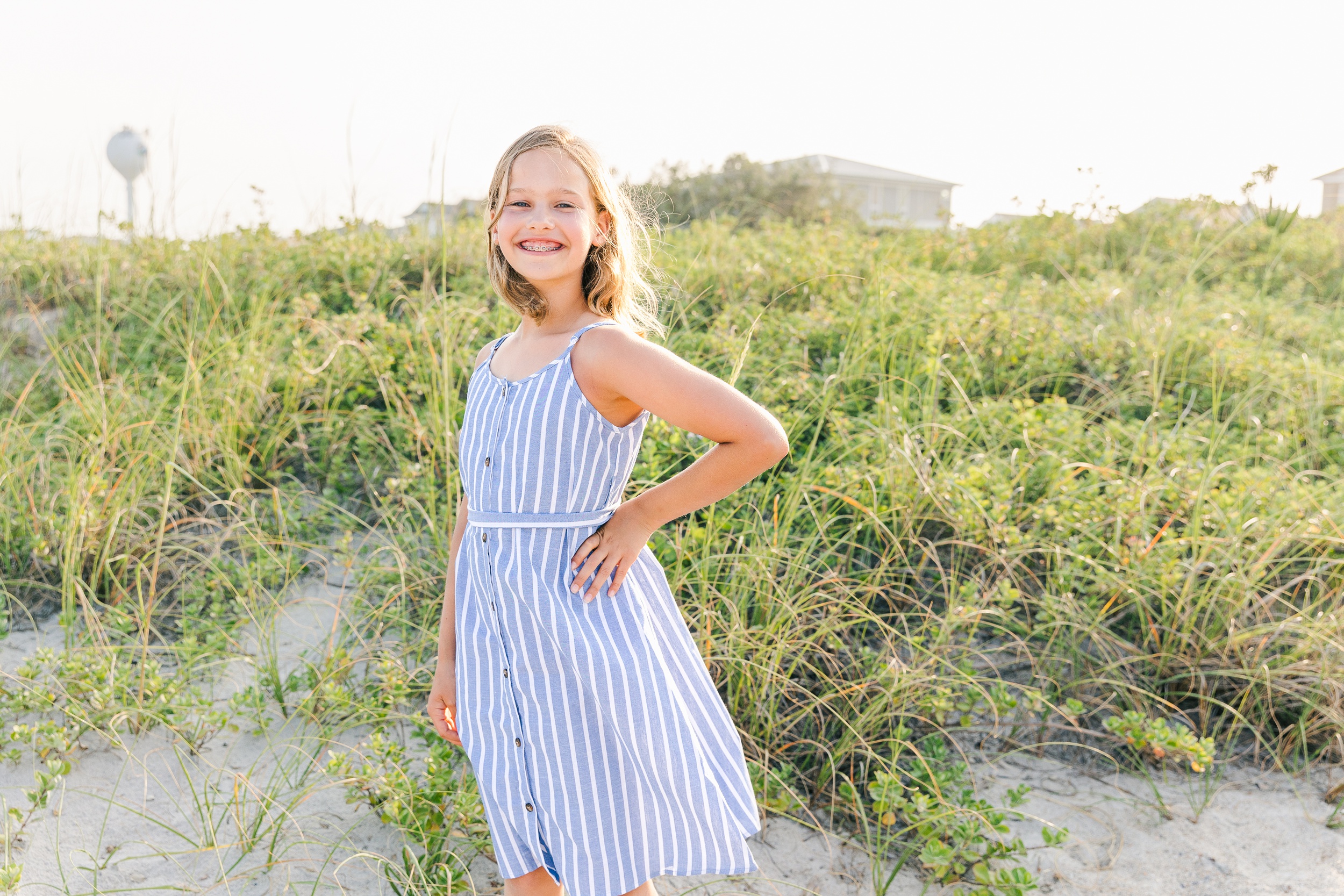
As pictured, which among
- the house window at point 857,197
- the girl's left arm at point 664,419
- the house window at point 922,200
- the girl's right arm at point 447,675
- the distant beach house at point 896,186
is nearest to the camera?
the girl's left arm at point 664,419

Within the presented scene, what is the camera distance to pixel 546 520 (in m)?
1.66

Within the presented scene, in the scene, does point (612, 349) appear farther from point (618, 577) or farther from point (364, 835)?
point (364, 835)

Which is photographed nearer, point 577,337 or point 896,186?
point 577,337

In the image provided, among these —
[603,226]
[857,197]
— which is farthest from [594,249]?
[857,197]

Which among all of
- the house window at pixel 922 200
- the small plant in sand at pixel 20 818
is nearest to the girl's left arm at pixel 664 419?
the small plant in sand at pixel 20 818

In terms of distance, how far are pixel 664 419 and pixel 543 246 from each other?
432 mm

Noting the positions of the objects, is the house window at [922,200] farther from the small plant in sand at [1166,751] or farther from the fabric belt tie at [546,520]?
the fabric belt tie at [546,520]

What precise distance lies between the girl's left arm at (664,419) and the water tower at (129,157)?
4.88m

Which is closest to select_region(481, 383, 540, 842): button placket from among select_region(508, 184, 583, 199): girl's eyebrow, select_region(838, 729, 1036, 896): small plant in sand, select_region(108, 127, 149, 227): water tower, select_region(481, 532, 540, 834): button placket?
select_region(481, 532, 540, 834): button placket

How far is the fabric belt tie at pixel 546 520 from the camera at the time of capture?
1.66 m

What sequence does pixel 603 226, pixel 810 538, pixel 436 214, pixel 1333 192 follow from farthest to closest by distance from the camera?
pixel 1333 192 < pixel 436 214 < pixel 810 538 < pixel 603 226

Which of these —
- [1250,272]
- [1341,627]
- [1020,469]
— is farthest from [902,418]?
[1250,272]

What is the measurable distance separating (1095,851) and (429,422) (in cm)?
259

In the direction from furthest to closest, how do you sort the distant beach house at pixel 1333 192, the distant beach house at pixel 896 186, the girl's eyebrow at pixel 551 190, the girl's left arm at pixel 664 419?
the distant beach house at pixel 896 186 → the distant beach house at pixel 1333 192 → the girl's eyebrow at pixel 551 190 → the girl's left arm at pixel 664 419
